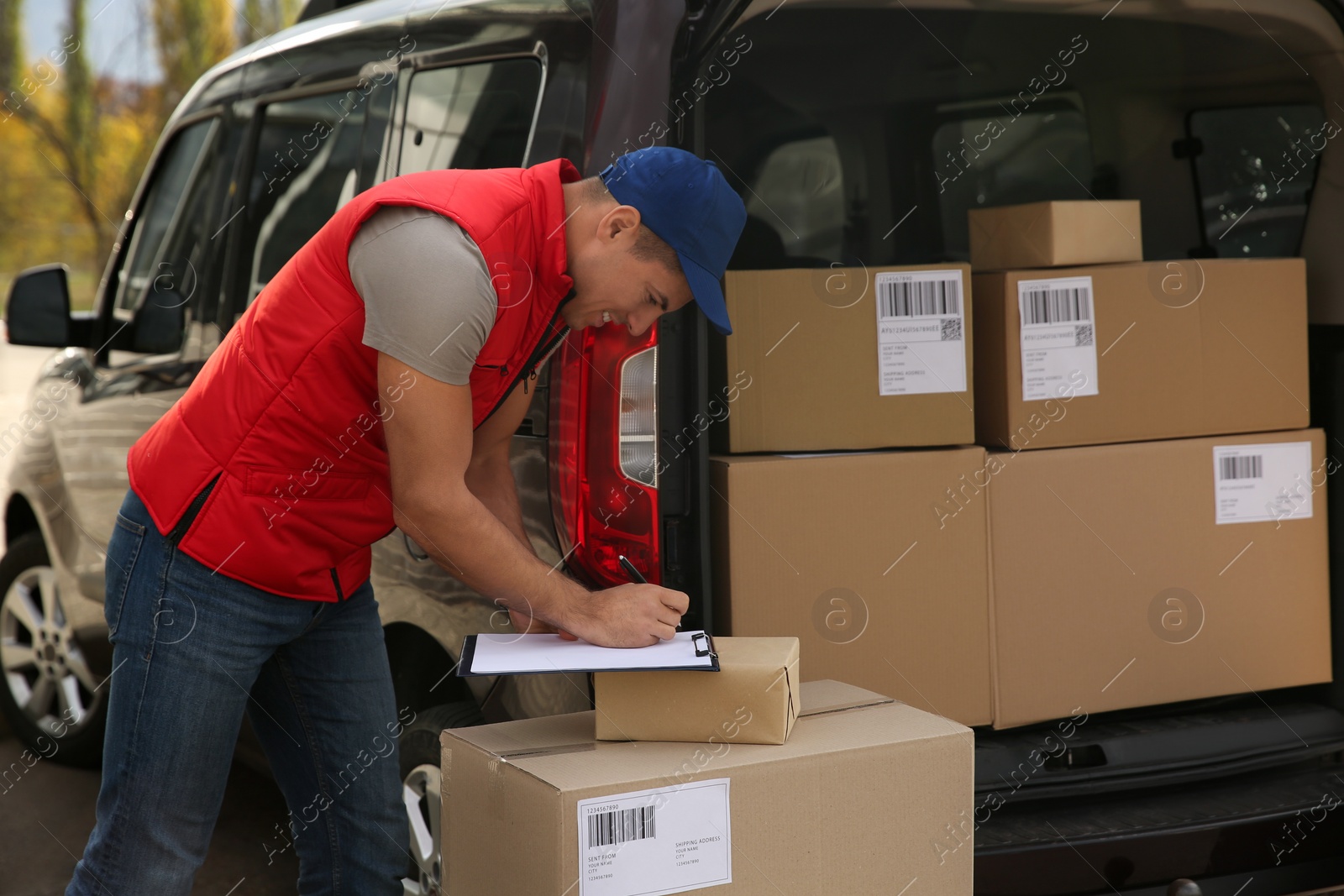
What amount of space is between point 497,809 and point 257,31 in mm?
21768

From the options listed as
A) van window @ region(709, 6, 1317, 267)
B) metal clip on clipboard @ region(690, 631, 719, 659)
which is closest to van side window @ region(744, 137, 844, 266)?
van window @ region(709, 6, 1317, 267)

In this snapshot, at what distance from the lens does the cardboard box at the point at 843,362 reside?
2146 mm

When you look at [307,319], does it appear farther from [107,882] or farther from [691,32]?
[107,882]

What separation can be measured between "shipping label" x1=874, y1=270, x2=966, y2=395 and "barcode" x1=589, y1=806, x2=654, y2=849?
3.14ft

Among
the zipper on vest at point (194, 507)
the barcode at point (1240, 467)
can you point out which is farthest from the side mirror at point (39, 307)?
the barcode at point (1240, 467)

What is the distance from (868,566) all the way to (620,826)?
0.77 meters

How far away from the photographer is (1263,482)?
2.43 m

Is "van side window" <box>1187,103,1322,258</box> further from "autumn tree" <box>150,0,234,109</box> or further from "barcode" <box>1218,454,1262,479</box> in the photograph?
"autumn tree" <box>150,0,234,109</box>

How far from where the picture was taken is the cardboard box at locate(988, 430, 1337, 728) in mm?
2254

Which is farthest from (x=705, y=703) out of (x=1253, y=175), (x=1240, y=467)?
(x=1253, y=175)

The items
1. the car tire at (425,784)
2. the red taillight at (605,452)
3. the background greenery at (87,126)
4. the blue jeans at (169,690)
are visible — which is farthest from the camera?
the background greenery at (87,126)

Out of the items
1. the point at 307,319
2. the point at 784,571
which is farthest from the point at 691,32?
the point at 784,571

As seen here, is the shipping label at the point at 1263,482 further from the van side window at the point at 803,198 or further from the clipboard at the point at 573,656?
the clipboard at the point at 573,656

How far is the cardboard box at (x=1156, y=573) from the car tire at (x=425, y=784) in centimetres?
104
